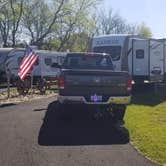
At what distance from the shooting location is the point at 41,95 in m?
23.3

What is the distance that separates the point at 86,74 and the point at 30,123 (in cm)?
196

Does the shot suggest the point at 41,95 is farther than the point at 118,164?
Yes

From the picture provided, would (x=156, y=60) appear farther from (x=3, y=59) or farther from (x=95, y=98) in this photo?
(x=95, y=98)

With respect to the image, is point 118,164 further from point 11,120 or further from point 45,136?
point 11,120

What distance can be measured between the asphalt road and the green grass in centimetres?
23

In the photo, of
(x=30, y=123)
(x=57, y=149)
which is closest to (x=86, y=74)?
(x=30, y=123)

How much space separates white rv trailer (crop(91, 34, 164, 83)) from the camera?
25.1 meters

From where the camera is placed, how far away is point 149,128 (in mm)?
11984

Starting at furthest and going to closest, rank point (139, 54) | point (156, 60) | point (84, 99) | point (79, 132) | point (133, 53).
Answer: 1. point (156, 60)
2. point (139, 54)
3. point (133, 53)
4. point (84, 99)
5. point (79, 132)

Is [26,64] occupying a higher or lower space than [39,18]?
lower

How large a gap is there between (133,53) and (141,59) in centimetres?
58

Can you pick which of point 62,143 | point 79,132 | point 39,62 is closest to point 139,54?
point 39,62

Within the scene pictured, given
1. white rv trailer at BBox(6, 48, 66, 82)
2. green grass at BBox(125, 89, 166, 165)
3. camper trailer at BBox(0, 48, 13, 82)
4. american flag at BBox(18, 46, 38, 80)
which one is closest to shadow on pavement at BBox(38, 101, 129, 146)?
green grass at BBox(125, 89, 166, 165)

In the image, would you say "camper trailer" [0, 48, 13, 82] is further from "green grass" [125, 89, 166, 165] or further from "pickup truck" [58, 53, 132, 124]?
"pickup truck" [58, 53, 132, 124]
